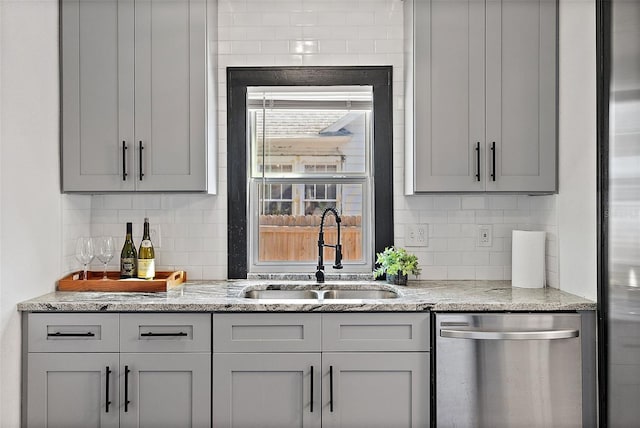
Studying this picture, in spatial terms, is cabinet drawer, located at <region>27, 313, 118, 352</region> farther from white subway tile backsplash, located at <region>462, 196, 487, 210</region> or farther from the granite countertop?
white subway tile backsplash, located at <region>462, 196, 487, 210</region>

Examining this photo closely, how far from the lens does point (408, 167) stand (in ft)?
10.0

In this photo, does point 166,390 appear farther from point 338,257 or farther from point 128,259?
point 338,257

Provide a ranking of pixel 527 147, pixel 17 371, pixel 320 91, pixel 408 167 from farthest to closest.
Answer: pixel 320 91 < pixel 408 167 < pixel 527 147 < pixel 17 371

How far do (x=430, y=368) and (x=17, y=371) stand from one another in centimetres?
181

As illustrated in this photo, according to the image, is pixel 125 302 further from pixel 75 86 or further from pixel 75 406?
pixel 75 86

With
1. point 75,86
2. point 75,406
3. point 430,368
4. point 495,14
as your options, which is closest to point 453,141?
point 495,14

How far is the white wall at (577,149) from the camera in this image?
2.54 metres

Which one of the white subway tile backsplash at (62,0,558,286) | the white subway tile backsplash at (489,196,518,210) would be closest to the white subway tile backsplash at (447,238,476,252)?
the white subway tile backsplash at (62,0,558,286)

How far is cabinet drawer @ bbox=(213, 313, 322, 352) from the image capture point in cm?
251

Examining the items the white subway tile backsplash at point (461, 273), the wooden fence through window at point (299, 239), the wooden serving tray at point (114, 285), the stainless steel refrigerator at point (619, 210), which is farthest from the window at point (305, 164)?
the stainless steel refrigerator at point (619, 210)

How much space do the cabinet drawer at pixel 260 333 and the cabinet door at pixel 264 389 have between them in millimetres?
35

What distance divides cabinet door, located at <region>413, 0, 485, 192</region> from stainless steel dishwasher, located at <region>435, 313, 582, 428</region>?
0.74 m

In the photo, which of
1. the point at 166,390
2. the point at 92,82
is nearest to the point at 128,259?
the point at 166,390

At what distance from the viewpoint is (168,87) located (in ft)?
9.48
